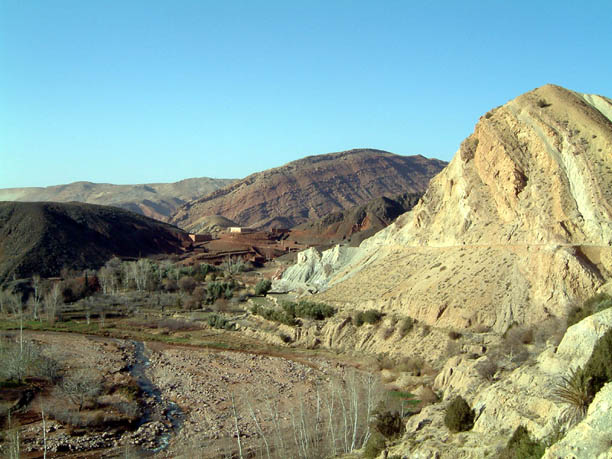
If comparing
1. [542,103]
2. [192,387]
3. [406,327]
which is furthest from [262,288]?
[542,103]

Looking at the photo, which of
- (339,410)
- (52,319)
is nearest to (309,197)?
(52,319)

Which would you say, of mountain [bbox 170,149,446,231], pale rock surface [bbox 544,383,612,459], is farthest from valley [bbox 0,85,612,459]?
mountain [bbox 170,149,446,231]

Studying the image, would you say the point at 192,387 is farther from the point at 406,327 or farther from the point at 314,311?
the point at 314,311

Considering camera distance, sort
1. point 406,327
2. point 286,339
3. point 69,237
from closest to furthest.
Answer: point 406,327 → point 286,339 → point 69,237

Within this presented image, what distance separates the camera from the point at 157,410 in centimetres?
2322

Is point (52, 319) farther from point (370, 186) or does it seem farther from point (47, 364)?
point (370, 186)

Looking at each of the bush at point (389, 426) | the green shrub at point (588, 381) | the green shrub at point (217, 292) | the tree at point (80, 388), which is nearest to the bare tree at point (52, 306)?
the green shrub at point (217, 292)

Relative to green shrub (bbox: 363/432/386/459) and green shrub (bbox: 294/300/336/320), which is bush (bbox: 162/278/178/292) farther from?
green shrub (bbox: 363/432/386/459)

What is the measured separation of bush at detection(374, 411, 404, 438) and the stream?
8.32m

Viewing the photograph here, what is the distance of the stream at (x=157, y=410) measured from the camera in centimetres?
2014

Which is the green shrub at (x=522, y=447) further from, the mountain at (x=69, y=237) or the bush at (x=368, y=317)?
the mountain at (x=69, y=237)

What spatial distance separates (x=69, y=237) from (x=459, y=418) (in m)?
69.8

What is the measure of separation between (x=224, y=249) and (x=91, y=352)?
51275mm

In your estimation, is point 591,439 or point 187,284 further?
point 187,284
